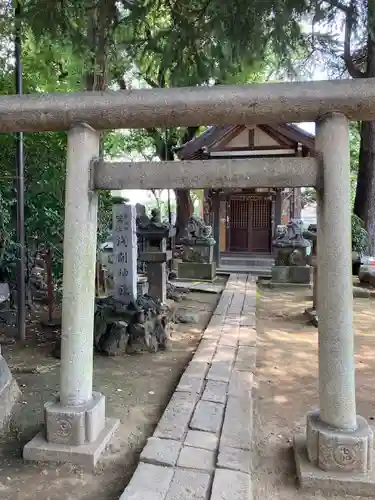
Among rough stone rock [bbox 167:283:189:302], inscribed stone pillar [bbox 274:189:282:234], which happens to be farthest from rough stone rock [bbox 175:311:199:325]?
inscribed stone pillar [bbox 274:189:282:234]

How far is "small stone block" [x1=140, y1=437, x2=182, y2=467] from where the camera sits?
2.66 meters

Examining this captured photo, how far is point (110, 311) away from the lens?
562 cm

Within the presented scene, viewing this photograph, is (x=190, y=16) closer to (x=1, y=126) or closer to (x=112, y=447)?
(x=1, y=126)

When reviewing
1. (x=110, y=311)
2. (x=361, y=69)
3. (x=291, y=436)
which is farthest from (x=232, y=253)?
(x=291, y=436)

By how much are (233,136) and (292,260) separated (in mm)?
4542

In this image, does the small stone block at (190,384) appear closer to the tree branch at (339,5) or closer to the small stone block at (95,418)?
the small stone block at (95,418)

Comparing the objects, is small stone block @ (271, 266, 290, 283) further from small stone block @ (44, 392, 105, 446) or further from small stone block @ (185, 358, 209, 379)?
small stone block @ (44, 392, 105, 446)

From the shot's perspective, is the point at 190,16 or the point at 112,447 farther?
the point at 190,16

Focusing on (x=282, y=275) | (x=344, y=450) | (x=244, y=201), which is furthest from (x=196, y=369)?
(x=244, y=201)

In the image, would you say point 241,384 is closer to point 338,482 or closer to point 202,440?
point 202,440

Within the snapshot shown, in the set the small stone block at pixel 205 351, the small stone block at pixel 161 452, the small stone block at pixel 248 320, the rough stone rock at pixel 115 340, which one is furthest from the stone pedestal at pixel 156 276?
the small stone block at pixel 161 452

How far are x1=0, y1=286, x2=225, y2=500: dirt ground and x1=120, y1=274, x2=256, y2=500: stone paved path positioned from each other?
17cm

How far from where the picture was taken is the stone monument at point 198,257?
39.1ft

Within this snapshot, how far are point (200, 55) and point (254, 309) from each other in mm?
4681
